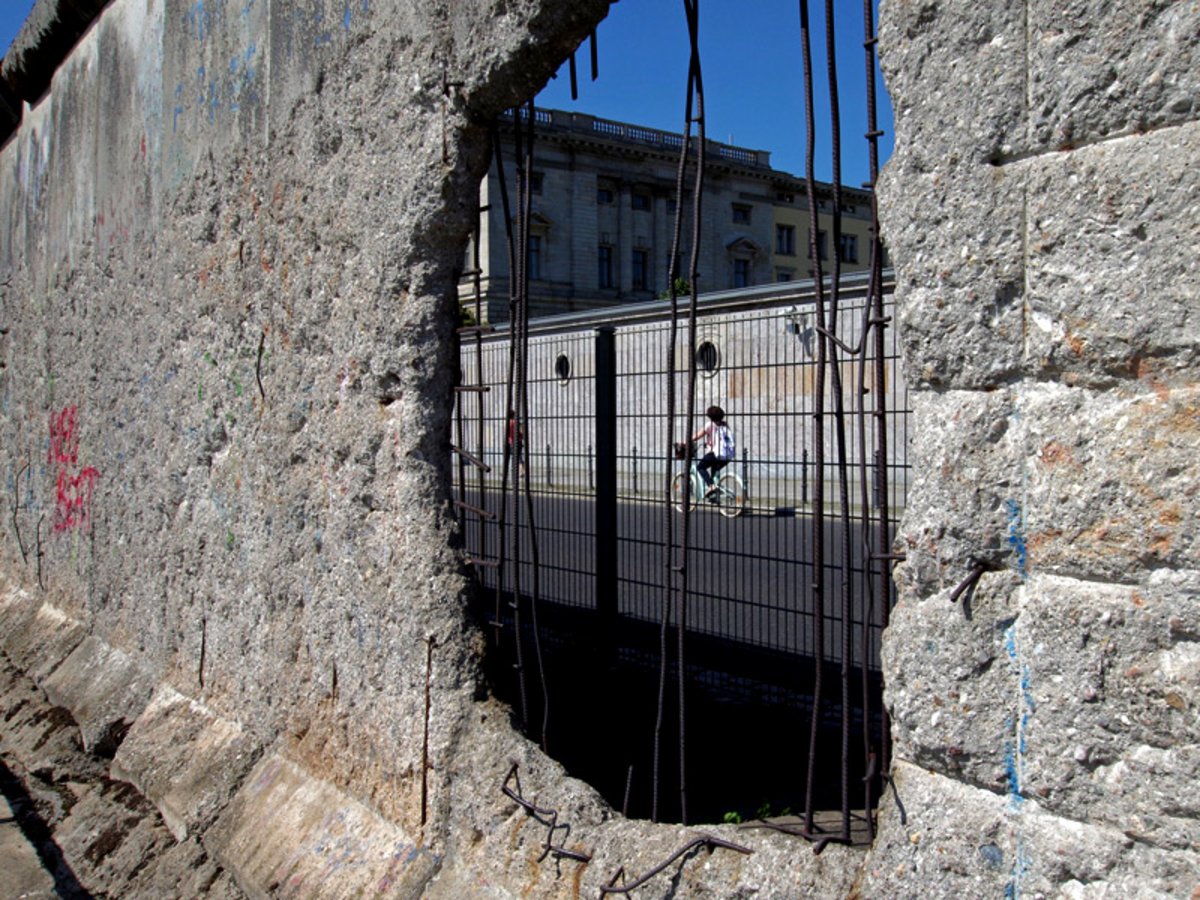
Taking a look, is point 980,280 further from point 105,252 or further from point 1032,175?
point 105,252

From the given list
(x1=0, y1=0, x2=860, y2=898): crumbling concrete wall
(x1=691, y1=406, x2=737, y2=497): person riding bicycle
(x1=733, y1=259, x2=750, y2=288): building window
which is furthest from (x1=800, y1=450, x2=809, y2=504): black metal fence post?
(x1=733, y1=259, x2=750, y2=288): building window

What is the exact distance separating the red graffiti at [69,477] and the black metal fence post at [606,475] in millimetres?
2626

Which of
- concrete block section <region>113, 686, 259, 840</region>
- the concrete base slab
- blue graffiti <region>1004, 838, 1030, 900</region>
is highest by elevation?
blue graffiti <region>1004, 838, 1030, 900</region>

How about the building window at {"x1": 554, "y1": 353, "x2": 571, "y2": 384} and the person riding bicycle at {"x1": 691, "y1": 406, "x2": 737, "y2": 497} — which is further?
the building window at {"x1": 554, "y1": 353, "x2": 571, "y2": 384}

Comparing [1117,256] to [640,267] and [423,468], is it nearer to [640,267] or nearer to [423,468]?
[423,468]

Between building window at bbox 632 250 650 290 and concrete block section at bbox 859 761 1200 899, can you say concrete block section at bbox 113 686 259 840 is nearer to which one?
concrete block section at bbox 859 761 1200 899

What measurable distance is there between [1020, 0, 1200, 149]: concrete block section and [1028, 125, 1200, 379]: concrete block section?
3 cm

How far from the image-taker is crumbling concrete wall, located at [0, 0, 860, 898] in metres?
3.00

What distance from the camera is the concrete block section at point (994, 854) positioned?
1.59 metres

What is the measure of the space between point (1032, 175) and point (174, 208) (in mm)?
4039

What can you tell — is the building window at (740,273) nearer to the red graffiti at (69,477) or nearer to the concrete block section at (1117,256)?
the red graffiti at (69,477)

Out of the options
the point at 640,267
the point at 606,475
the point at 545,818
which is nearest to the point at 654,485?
the point at 606,475

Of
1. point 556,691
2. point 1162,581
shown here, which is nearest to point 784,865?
point 1162,581

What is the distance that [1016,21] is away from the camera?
1.72 m
